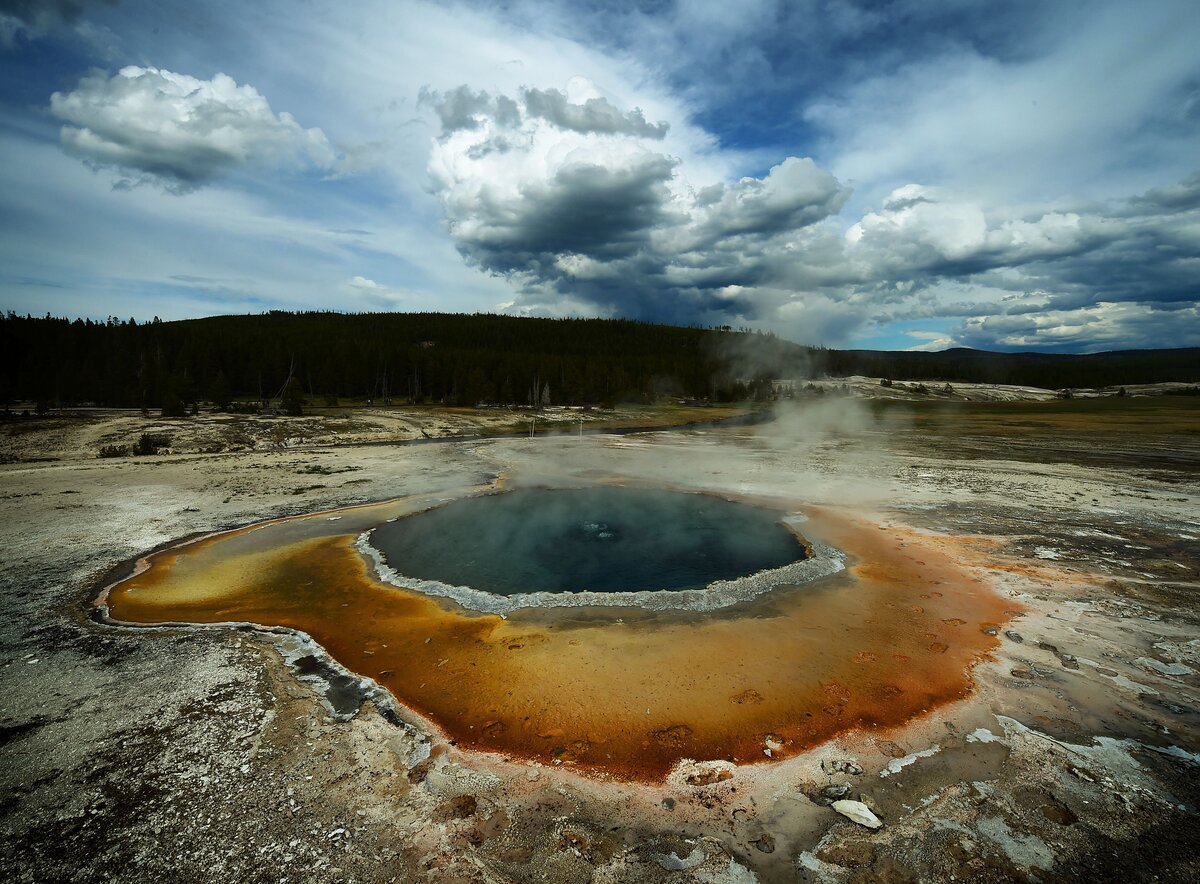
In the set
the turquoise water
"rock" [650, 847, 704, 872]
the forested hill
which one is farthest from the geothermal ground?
the forested hill

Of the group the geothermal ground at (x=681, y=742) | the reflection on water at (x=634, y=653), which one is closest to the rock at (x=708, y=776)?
the geothermal ground at (x=681, y=742)

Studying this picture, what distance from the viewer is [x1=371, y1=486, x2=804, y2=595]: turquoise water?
12.2m

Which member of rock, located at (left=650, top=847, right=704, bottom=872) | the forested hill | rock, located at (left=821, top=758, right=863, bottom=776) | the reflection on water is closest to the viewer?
rock, located at (left=650, top=847, right=704, bottom=872)

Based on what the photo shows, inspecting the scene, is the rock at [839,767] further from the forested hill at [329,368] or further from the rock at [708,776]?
the forested hill at [329,368]

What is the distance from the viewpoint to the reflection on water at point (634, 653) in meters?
6.55

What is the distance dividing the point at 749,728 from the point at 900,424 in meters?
58.9

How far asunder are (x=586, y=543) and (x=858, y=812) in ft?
33.7

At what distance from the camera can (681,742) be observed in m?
6.31

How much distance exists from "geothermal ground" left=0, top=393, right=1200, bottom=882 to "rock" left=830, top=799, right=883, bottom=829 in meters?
0.09

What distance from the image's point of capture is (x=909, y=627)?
9.36 meters

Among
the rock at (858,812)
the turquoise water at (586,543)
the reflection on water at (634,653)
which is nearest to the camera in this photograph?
Answer: the rock at (858,812)

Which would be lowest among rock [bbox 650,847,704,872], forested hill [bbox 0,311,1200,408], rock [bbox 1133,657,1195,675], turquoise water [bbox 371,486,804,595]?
turquoise water [bbox 371,486,804,595]

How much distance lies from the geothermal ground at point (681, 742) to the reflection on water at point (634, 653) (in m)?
0.08

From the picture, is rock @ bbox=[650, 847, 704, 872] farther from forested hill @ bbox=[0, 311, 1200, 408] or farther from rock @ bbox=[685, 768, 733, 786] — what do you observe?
forested hill @ bbox=[0, 311, 1200, 408]
